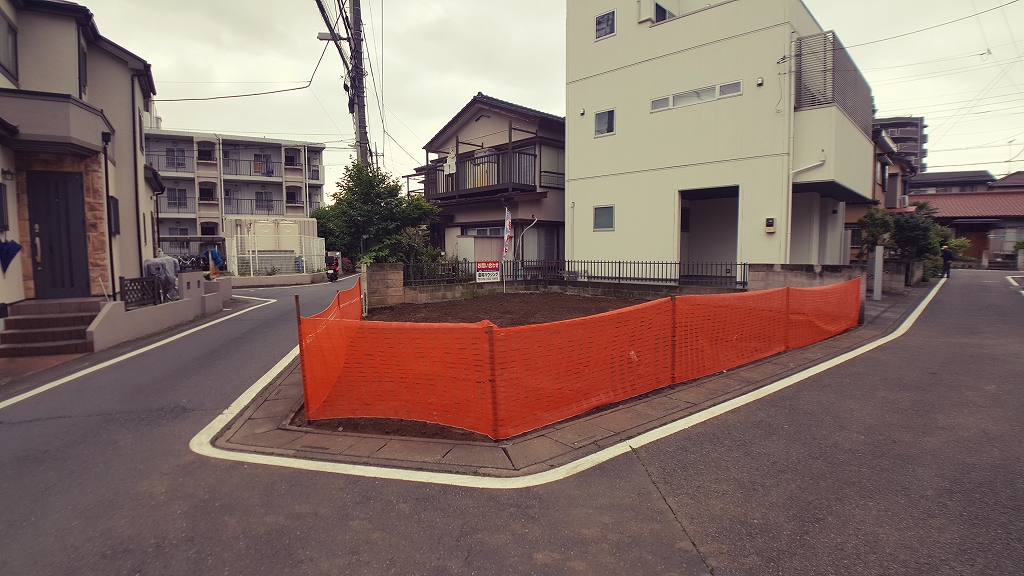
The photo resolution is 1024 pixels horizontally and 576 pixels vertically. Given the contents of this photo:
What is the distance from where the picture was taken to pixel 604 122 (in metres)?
15.6

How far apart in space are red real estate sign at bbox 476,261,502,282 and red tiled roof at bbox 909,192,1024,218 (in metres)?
32.5

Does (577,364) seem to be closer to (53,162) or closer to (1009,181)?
(53,162)

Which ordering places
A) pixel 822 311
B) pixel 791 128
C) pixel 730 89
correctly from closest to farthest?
pixel 822 311, pixel 791 128, pixel 730 89

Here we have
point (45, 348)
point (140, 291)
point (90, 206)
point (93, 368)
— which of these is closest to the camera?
point (93, 368)

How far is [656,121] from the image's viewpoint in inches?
566

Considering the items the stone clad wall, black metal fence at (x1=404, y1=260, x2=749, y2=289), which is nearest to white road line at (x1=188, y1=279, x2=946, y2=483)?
the stone clad wall

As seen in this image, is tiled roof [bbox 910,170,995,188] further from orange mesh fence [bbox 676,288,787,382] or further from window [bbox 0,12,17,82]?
window [bbox 0,12,17,82]

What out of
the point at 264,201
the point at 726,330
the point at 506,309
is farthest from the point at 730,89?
the point at 264,201

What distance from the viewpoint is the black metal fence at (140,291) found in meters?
9.42

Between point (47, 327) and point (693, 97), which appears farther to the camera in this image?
point (693, 97)

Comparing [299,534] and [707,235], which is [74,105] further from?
[707,235]

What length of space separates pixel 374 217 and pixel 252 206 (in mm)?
28555

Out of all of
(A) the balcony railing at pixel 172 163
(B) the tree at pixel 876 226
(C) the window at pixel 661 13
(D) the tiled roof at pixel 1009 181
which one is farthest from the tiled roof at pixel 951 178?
(A) the balcony railing at pixel 172 163

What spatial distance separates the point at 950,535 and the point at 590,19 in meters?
16.3
